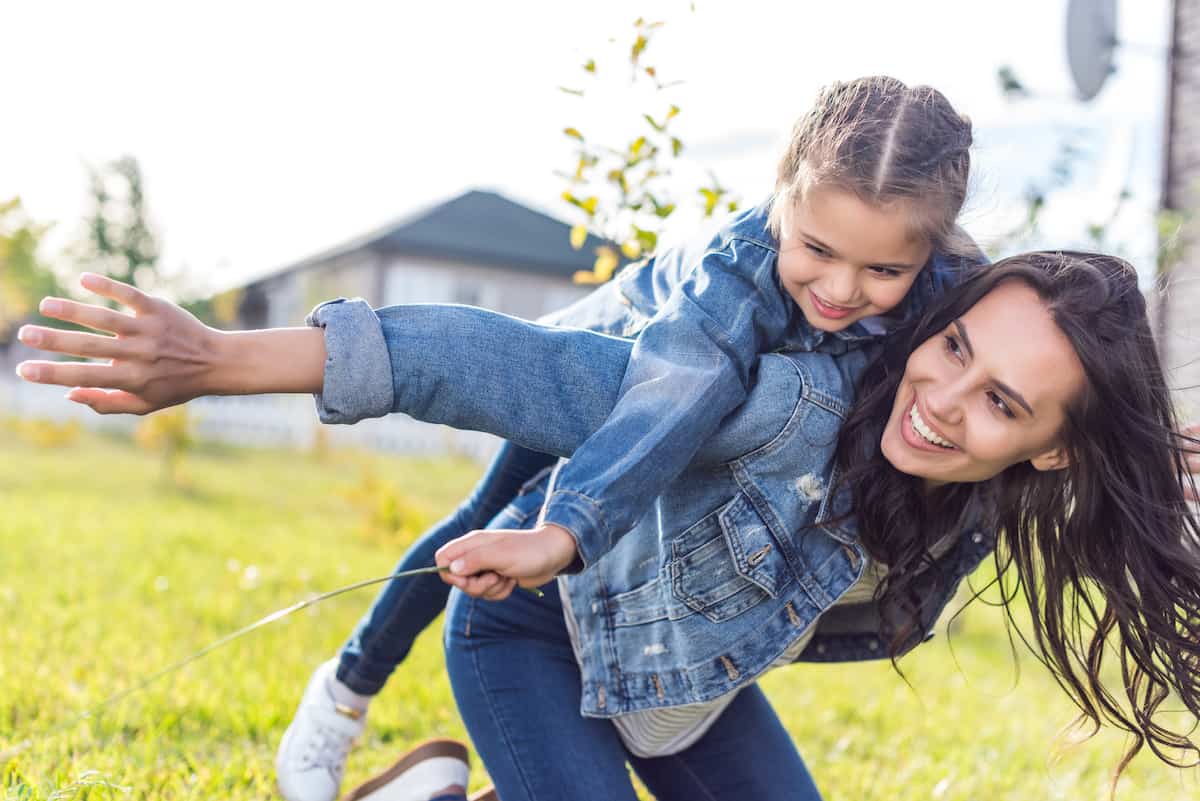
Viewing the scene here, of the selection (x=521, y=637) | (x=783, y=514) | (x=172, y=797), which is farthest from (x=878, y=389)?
(x=172, y=797)

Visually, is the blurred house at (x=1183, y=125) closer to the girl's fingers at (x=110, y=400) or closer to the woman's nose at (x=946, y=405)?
the woman's nose at (x=946, y=405)

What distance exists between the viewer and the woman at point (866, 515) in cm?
179

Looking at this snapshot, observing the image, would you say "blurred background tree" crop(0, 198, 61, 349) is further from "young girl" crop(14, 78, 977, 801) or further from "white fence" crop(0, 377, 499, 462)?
"young girl" crop(14, 78, 977, 801)

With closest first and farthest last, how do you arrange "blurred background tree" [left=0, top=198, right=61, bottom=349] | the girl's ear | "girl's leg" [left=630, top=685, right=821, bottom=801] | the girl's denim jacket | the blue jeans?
1. the girl's denim jacket
2. the girl's ear
3. "girl's leg" [left=630, top=685, right=821, bottom=801]
4. the blue jeans
5. "blurred background tree" [left=0, top=198, right=61, bottom=349]

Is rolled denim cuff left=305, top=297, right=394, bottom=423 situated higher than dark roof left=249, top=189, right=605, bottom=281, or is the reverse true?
rolled denim cuff left=305, top=297, right=394, bottom=423

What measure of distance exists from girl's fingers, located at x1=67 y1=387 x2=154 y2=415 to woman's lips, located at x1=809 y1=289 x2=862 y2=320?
1056mm

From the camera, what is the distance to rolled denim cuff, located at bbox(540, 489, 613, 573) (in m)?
1.54

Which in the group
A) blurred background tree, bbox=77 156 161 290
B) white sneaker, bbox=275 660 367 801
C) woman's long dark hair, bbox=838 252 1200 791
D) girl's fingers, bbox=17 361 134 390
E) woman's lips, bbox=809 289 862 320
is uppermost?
woman's lips, bbox=809 289 862 320

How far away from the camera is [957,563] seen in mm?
2143

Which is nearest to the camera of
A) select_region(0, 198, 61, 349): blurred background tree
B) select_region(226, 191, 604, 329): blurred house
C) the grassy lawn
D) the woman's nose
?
the woman's nose

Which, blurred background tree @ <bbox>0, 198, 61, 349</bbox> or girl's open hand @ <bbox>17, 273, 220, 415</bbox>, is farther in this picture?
blurred background tree @ <bbox>0, 198, 61, 349</bbox>

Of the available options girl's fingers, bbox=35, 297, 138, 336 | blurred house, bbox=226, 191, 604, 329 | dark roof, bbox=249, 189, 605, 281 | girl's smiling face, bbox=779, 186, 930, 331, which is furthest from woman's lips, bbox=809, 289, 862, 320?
dark roof, bbox=249, 189, 605, 281

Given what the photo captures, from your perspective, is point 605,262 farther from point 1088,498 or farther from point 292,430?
point 292,430

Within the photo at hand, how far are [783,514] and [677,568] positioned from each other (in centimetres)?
21
